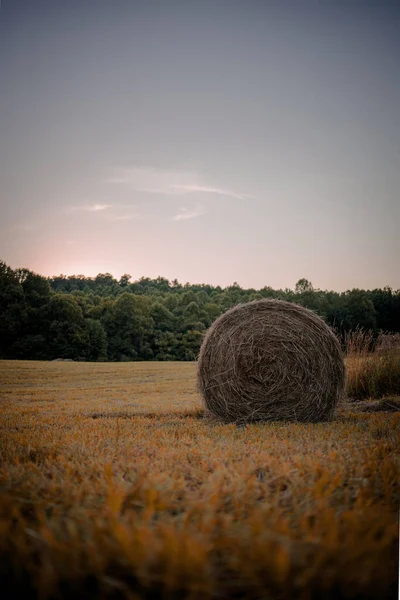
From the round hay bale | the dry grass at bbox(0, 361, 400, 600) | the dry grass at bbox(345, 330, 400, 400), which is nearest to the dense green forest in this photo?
the dry grass at bbox(345, 330, 400, 400)

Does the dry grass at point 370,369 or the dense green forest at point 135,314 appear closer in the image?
the dense green forest at point 135,314

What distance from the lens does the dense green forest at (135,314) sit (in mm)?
3561

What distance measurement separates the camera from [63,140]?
8.84 feet

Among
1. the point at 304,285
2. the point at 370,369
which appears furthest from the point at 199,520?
the point at 370,369

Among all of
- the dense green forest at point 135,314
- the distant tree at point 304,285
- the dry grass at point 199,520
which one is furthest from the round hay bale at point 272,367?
the dry grass at point 199,520

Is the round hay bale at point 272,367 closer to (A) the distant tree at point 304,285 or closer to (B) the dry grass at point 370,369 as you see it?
(A) the distant tree at point 304,285

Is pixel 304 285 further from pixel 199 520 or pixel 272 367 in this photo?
pixel 199 520

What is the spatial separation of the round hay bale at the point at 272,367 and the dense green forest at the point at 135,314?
74 cm

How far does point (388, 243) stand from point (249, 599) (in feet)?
8.57

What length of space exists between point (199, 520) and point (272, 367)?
11.6ft

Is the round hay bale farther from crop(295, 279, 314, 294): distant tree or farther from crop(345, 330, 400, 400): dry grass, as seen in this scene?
crop(345, 330, 400, 400): dry grass

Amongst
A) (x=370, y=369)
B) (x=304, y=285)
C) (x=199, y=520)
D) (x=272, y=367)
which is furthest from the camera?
(x=370, y=369)

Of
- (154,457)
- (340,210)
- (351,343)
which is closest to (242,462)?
(154,457)

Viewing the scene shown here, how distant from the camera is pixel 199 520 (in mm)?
1423
